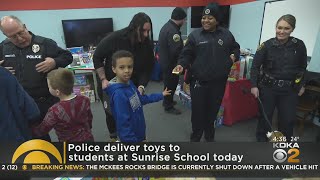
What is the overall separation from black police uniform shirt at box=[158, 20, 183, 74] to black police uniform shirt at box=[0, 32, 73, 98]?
4.72ft

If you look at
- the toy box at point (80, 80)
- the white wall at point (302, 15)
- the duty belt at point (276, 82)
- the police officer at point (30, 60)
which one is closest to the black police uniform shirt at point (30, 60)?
the police officer at point (30, 60)

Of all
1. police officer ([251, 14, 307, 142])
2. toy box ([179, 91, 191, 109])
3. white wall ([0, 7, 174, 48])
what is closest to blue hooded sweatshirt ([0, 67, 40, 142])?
police officer ([251, 14, 307, 142])

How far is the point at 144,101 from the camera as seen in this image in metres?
1.60

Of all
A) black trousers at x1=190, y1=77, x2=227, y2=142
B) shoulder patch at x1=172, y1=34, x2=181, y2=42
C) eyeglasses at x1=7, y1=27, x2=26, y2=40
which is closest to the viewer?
eyeglasses at x1=7, y1=27, x2=26, y2=40

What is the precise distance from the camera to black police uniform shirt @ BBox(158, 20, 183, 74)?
9.29 feet

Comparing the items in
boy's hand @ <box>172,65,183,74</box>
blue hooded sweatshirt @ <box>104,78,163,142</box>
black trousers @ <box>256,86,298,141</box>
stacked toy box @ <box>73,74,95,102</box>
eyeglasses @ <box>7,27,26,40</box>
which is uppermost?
eyeglasses @ <box>7,27,26,40</box>

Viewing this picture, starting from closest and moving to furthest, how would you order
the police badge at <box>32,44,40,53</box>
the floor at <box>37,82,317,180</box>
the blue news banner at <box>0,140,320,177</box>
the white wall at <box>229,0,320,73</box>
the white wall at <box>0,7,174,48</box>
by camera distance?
the blue news banner at <box>0,140,320,177</box>
the police badge at <box>32,44,40,53</box>
the floor at <box>37,82,317,180</box>
the white wall at <box>229,0,320,73</box>
the white wall at <box>0,7,174,48</box>

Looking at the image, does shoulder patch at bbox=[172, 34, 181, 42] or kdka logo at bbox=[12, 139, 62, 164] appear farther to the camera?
shoulder patch at bbox=[172, 34, 181, 42]

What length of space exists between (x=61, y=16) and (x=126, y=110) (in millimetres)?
4018

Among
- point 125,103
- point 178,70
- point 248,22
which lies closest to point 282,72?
point 178,70

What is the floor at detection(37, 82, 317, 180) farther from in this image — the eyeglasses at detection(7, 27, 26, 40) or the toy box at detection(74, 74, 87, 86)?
the eyeglasses at detection(7, 27, 26, 40)

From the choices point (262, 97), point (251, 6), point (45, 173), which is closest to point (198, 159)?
point (45, 173)

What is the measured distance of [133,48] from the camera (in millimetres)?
1820

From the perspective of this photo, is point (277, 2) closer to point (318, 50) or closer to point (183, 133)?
point (318, 50)
